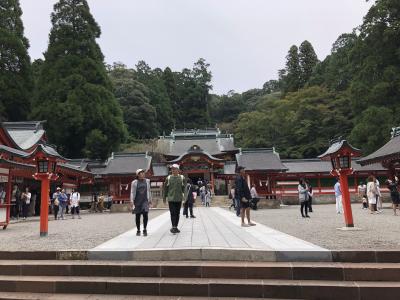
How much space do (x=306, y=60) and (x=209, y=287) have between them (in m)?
63.8

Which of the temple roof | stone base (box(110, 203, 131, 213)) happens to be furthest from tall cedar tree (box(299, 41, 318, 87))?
stone base (box(110, 203, 131, 213))

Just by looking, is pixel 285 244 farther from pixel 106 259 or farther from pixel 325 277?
pixel 106 259

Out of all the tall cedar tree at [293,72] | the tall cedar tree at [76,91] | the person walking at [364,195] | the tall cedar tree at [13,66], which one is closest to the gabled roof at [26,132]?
the tall cedar tree at [76,91]

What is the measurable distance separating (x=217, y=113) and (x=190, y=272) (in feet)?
257

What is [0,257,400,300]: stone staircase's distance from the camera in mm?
5027

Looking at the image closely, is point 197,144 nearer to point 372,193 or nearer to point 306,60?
point 306,60

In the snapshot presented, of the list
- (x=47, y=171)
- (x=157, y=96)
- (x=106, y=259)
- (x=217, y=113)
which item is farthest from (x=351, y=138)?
(x=217, y=113)

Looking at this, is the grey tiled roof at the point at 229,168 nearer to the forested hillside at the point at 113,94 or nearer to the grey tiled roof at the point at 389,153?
the forested hillside at the point at 113,94

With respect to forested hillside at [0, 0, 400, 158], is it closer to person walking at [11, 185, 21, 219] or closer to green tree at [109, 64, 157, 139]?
green tree at [109, 64, 157, 139]

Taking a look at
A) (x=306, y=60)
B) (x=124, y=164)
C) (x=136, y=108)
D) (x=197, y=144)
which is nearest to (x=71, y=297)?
(x=124, y=164)

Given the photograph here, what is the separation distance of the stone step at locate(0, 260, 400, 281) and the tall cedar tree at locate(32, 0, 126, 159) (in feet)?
101

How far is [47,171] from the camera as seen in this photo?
408 inches

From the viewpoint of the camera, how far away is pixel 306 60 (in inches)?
2509

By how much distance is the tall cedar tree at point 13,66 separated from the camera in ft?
116
